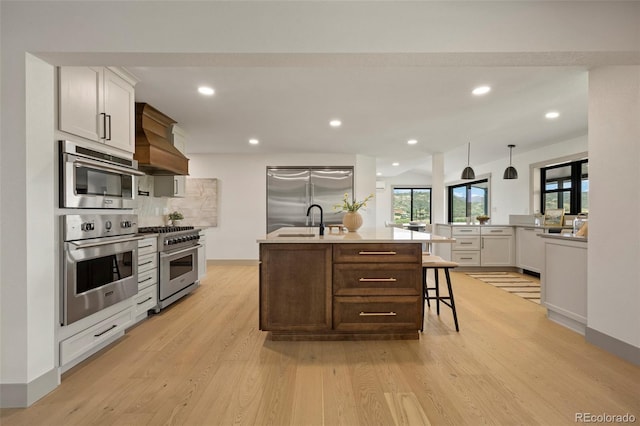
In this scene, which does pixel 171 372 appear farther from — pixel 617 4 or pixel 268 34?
pixel 617 4

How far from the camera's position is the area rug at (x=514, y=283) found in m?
4.26

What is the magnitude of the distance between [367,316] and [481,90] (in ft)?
8.50

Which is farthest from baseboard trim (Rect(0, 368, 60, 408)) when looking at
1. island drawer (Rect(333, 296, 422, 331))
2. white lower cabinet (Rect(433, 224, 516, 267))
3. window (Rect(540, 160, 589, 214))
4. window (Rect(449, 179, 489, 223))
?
window (Rect(449, 179, 489, 223))

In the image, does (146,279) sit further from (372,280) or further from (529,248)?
(529,248)

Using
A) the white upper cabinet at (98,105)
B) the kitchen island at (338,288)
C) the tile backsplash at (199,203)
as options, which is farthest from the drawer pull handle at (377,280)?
the tile backsplash at (199,203)

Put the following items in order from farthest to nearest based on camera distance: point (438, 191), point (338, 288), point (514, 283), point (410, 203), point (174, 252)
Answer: point (410, 203)
point (438, 191)
point (514, 283)
point (174, 252)
point (338, 288)

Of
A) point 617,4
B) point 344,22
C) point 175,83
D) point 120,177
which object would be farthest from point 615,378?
point 175,83

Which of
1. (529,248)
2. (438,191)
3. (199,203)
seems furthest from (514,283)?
(199,203)

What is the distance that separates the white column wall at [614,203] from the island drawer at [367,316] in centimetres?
147

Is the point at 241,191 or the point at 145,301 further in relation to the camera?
the point at 241,191

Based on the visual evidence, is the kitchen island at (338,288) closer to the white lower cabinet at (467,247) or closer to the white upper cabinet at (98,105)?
the white upper cabinet at (98,105)

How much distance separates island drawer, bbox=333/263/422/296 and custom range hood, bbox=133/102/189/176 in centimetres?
241

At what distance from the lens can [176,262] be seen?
3.82m

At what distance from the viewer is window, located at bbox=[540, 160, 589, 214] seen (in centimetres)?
565
